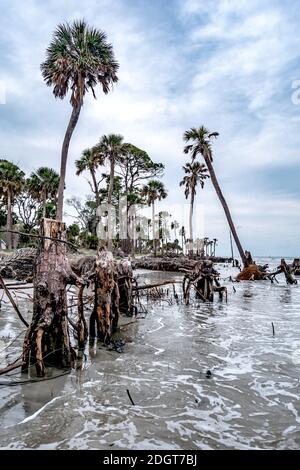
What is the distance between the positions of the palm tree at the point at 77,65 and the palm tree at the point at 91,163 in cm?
1486

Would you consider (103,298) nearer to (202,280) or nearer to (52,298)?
(52,298)

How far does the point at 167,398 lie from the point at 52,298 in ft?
7.53

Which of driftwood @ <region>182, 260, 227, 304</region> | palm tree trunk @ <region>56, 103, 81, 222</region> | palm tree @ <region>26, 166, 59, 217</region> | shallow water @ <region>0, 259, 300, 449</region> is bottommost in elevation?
shallow water @ <region>0, 259, 300, 449</region>

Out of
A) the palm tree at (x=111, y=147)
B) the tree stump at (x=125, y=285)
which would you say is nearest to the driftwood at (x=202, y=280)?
the tree stump at (x=125, y=285)

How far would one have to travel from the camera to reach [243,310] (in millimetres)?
12430

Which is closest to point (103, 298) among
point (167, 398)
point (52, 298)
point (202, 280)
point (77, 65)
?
point (52, 298)

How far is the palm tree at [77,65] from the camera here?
21219mm

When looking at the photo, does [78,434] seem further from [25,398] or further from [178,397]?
[178,397]

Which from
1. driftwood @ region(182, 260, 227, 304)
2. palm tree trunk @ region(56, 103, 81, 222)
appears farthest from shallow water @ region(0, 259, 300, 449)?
palm tree trunk @ region(56, 103, 81, 222)

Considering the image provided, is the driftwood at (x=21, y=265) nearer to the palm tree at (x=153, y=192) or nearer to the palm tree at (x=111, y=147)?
the palm tree at (x=111, y=147)

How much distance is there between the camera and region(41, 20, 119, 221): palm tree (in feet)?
69.6

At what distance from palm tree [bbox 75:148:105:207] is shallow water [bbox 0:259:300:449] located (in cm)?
3175

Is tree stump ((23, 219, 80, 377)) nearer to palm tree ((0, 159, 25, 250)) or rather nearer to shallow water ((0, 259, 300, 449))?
shallow water ((0, 259, 300, 449))
